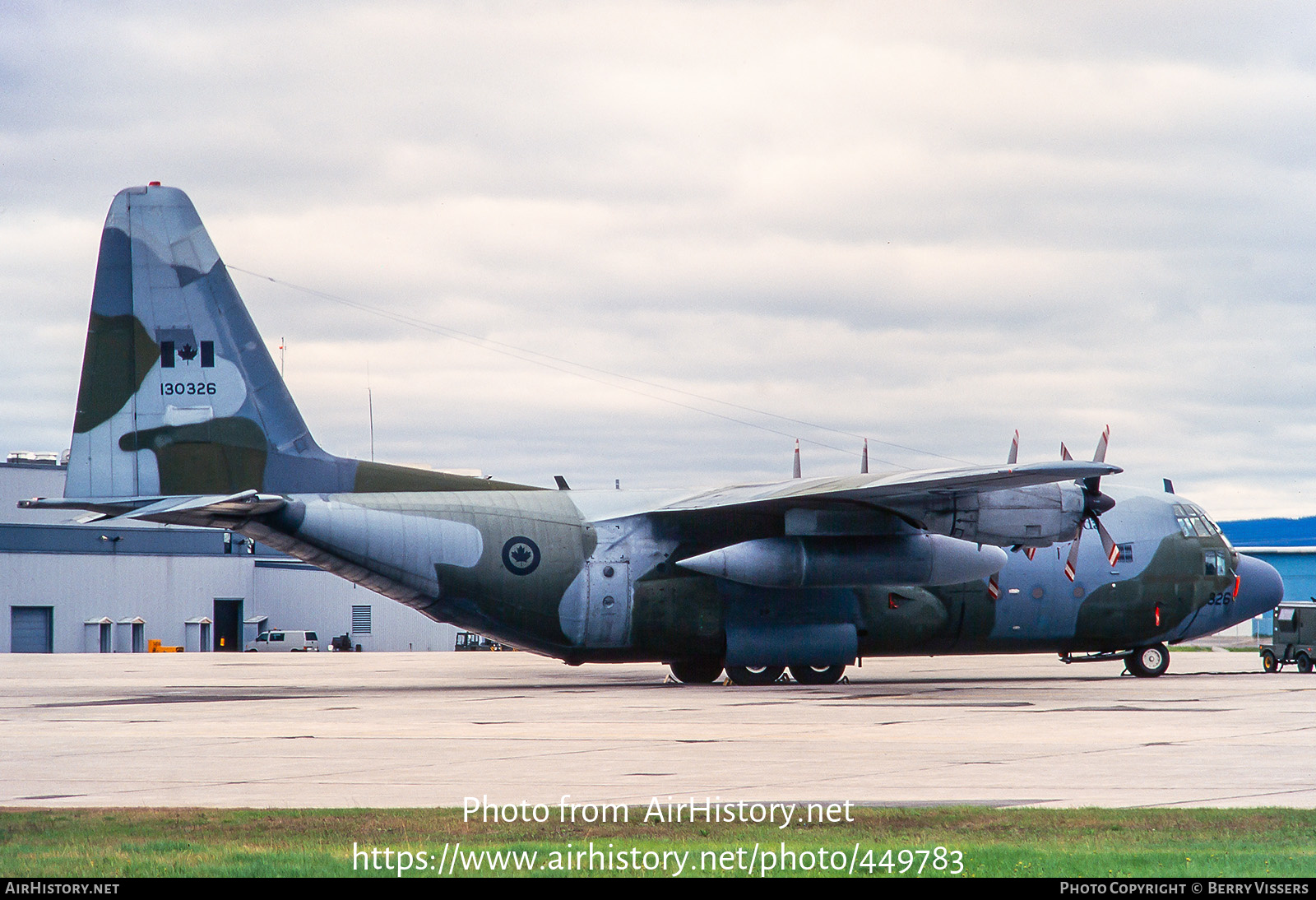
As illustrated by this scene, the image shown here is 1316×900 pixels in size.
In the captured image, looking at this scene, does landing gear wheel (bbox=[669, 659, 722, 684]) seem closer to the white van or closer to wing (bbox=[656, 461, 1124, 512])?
wing (bbox=[656, 461, 1124, 512])

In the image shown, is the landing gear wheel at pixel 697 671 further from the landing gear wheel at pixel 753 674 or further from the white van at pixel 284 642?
the white van at pixel 284 642

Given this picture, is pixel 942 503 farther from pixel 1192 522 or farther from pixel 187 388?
pixel 187 388

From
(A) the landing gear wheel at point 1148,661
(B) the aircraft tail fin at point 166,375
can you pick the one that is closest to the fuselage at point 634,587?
(A) the landing gear wheel at point 1148,661

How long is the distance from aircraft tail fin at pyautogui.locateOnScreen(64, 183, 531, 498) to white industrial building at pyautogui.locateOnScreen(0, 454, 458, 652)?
41.3 metres

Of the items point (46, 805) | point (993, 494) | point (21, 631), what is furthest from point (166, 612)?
point (46, 805)

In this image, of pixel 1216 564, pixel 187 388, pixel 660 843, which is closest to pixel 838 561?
pixel 1216 564

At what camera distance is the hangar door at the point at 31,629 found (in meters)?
73.1

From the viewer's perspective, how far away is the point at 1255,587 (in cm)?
3353

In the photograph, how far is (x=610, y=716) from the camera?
21.9m

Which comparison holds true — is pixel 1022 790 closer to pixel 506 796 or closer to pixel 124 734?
pixel 506 796

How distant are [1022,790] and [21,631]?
236ft

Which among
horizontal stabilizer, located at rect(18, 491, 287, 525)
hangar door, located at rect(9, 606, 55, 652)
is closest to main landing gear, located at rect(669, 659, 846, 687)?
horizontal stabilizer, located at rect(18, 491, 287, 525)

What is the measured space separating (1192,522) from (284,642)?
6271 cm

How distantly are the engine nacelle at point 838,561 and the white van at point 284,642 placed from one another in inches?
2288
